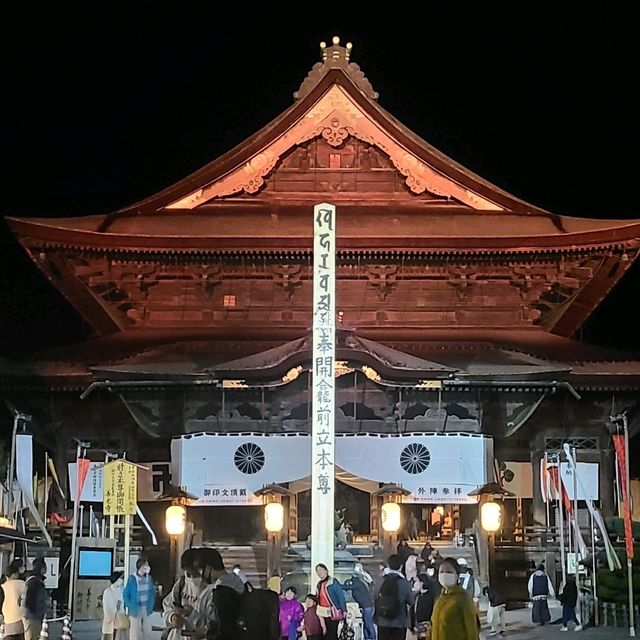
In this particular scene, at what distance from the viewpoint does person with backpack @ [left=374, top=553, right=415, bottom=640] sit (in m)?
10.5

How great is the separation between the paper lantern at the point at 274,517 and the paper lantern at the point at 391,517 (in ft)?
4.94

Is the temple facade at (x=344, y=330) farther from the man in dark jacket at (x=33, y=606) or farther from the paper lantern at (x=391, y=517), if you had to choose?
the man in dark jacket at (x=33, y=606)

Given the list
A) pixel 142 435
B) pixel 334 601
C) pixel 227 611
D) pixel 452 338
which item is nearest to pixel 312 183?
pixel 452 338

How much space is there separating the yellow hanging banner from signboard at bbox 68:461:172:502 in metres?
1.16

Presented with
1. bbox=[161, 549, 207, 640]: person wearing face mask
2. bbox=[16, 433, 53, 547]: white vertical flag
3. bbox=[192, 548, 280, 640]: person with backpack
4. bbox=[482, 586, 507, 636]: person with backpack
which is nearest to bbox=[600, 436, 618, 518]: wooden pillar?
bbox=[482, 586, 507, 636]: person with backpack

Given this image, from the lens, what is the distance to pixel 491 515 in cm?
1398

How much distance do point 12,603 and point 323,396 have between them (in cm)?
446

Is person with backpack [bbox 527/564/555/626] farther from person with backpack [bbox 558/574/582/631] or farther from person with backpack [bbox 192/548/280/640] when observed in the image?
person with backpack [bbox 192/548/280/640]

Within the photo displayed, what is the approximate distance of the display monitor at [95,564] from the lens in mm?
13930

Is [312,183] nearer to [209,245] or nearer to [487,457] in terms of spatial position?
[209,245]

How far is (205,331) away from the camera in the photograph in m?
17.7

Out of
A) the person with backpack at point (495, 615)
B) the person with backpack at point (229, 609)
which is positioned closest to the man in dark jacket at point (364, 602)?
the person with backpack at point (495, 615)

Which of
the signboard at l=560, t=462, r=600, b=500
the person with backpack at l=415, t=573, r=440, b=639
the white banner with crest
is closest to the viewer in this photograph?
the person with backpack at l=415, t=573, r=440, b=639

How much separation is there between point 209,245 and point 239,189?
202 cm
